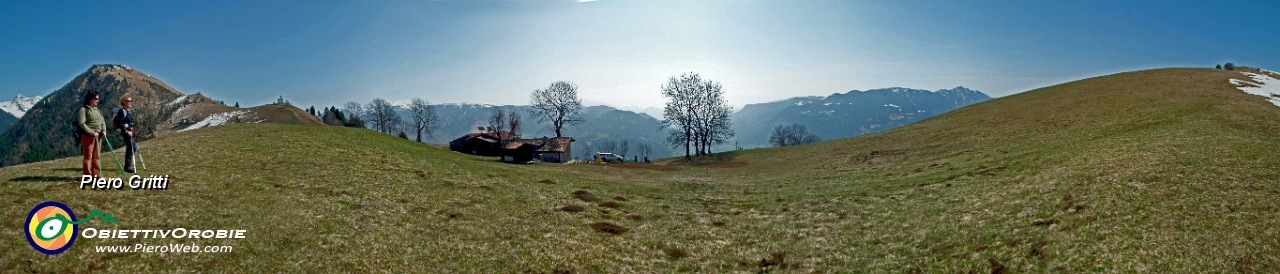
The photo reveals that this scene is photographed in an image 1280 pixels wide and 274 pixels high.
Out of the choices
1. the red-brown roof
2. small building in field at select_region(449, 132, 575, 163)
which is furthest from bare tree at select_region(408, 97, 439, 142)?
the red-brown roof

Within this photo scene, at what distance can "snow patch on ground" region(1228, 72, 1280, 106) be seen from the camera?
5287cm

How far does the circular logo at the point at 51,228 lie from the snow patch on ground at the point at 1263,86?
81.9 metres

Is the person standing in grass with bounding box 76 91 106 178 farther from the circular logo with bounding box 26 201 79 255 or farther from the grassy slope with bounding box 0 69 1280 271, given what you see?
the circular logo with bounding box 26 201 79 255

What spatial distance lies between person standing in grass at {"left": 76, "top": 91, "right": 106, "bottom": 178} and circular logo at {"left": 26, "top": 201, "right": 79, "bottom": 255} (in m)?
3.28

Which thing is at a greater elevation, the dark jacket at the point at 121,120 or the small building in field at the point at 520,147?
the dark jacket at the point at 121,120

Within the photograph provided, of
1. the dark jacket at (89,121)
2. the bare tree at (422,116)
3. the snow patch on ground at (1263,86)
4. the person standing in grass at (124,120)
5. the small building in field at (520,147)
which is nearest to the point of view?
the dark jacket at (89,121)

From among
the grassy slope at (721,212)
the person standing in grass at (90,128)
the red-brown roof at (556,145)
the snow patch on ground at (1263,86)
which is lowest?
the grassy slope at (721,212)

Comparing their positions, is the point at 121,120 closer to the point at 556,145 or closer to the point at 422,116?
the point at 556,145

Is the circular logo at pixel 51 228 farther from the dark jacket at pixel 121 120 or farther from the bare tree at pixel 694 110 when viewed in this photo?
the bare tree at pixel 694 110

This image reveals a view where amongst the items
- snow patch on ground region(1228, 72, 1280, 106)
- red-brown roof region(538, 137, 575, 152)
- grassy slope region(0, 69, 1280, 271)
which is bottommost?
grassy slope region(0, 69, 1280, 271)

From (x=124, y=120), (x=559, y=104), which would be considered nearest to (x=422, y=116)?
(x=559, y=104)

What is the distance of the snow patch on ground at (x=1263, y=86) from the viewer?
173 feet

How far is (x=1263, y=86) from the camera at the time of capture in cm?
6122

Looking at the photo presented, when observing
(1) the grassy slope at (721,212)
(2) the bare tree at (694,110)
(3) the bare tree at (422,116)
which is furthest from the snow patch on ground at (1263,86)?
(3) the bare tree at (422,116)
